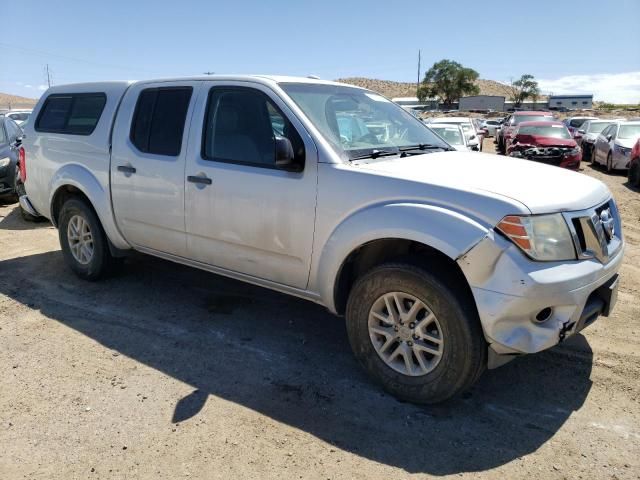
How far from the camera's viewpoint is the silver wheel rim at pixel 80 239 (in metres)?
5.48

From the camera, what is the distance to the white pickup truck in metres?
2.96

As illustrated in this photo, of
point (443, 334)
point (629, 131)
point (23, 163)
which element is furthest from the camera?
point (629, 131)

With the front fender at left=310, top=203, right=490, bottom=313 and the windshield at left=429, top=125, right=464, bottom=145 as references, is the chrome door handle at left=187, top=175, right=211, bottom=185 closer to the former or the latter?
the front fender at left=310, top=203, right=490, bottom=313

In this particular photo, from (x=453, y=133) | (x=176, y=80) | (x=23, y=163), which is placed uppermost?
(x=176, y=80)

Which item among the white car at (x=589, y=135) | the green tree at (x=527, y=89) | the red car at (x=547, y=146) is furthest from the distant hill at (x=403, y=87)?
the red car at (x=547, y=146)

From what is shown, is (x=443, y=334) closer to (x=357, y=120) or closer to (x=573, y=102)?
(x=357, y=120)

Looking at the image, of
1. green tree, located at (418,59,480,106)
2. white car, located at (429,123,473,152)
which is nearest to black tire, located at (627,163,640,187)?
white car, located at (429,123,473,152)

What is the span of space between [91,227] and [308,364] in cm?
277

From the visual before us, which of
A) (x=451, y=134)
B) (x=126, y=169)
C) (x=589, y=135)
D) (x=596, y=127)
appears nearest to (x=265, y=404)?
(x=126, y=169)

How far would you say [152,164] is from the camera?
4.55 m

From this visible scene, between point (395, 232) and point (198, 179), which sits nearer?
point (395, 232)

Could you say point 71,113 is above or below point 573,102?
below

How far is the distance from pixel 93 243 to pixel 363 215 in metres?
3.22

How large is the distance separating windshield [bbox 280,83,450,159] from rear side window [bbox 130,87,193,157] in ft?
3.38
